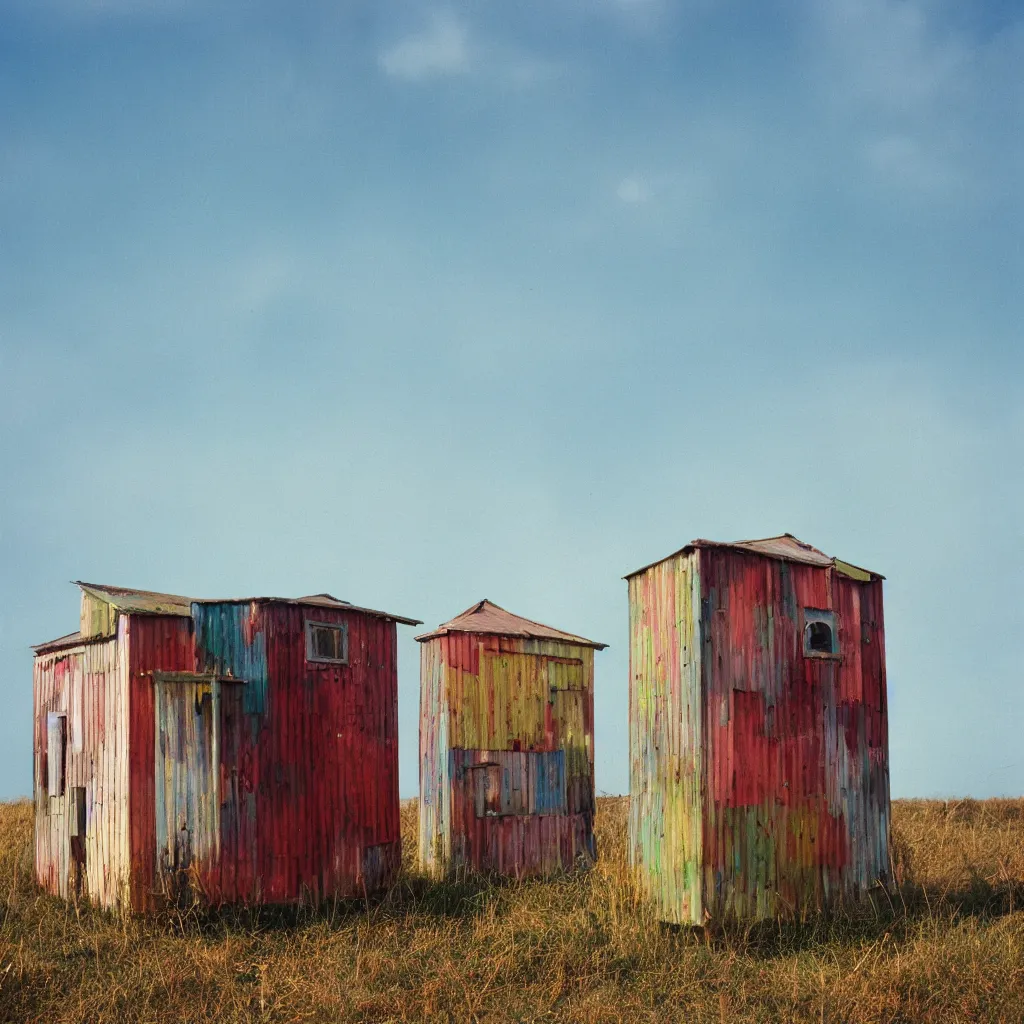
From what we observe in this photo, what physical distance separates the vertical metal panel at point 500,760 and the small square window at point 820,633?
628cm

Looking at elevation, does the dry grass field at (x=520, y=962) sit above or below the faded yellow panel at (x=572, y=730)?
below

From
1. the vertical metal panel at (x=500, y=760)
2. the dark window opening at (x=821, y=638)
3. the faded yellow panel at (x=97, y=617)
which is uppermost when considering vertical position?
the faded yellow panel at (x=97, y=617)

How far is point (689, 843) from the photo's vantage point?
12.8 m

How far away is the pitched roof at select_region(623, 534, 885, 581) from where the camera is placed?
13258 millimetres

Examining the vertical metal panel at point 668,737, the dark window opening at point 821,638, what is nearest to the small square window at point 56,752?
the vertical metal panel at point 668,737

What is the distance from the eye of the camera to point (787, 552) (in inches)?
556

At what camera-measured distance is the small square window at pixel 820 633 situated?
14000 millimetres

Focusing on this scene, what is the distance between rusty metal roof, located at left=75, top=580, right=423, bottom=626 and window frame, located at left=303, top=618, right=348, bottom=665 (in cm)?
26

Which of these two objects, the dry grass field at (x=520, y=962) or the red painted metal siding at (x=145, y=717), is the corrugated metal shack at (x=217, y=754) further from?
the dry grass field at (x=520, y=962)

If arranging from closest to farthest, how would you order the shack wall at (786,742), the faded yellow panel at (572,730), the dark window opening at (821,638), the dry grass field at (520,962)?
the dry grass field at (520,962) → the shack wall at (786,742) → the dark window opening at (821,638) → the faded yellow panel at (572,730)

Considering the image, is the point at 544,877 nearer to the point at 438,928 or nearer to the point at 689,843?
the point at 438,928

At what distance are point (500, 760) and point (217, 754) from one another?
5626mm

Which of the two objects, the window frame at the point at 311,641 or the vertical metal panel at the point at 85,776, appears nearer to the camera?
the vertical metal panel at the point at 85,776

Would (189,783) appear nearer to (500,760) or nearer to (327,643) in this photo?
(327,643)
